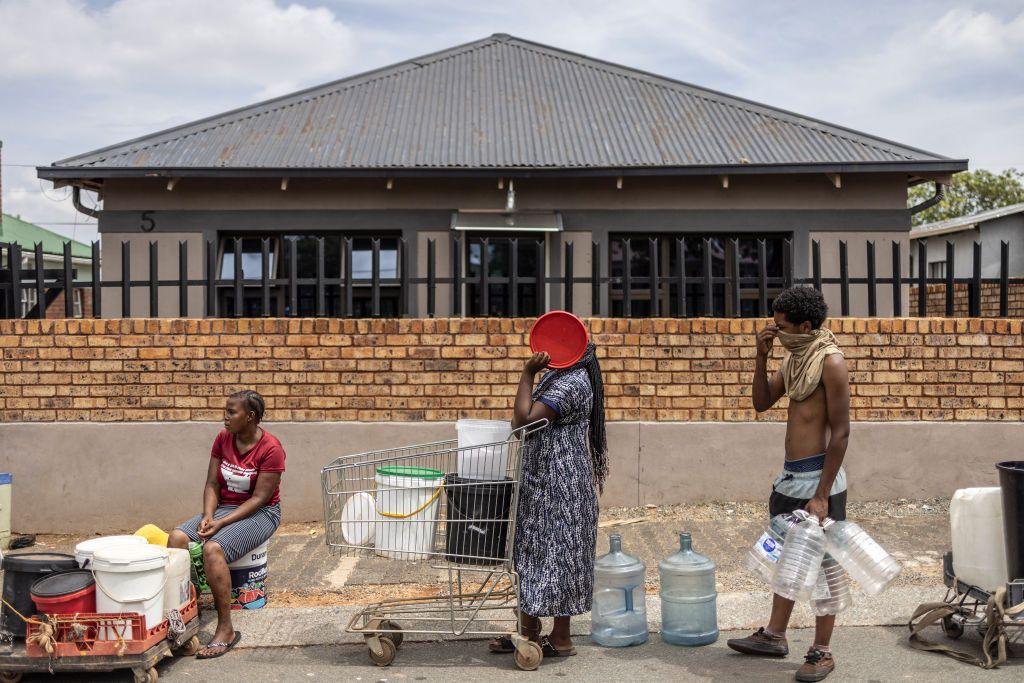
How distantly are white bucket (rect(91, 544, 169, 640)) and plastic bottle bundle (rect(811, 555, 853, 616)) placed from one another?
325cm

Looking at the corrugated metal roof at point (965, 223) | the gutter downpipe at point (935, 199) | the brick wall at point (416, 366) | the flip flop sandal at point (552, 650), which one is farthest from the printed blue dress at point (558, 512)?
the corrugated metal roof at point (965, 223)

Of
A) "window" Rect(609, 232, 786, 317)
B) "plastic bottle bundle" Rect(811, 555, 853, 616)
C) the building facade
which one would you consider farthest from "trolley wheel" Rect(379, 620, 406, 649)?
"window" Rect(609, 232, 786, 317)

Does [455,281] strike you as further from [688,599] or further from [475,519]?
[688,599]

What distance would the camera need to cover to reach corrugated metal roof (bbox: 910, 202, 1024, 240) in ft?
66.0

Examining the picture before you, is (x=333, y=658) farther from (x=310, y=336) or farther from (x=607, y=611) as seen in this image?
(x=310, y=336)

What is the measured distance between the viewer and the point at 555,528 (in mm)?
4961

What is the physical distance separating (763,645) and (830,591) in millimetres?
525

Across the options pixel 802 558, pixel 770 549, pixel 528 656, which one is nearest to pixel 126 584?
pixel 528 656

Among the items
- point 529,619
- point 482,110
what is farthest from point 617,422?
point 482,110

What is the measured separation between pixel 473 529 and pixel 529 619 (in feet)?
1.94

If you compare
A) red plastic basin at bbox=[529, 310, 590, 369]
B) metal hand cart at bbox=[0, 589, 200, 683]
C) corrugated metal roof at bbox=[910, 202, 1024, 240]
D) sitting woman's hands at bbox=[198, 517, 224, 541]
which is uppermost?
corrugated metal roof at bbox=[910, 202, 1024, 240]

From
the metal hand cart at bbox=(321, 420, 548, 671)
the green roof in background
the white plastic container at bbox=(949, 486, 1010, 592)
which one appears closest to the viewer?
the metal hand cart at bbox=(321, 420, 548, 671)

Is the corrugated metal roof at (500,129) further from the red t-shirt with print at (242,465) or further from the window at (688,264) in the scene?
the red t-shirt with print at (242,465)

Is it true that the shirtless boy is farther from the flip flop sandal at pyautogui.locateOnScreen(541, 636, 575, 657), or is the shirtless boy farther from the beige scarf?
the flip flop sandal at pyautogui.locateOnScreen(541, 636, 575, 657)
